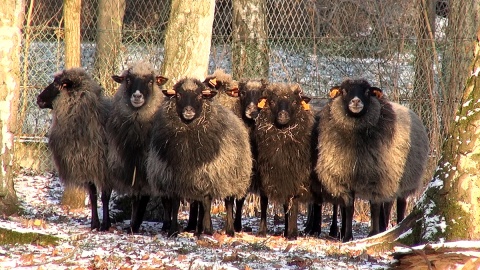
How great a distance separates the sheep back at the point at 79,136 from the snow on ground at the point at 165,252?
735 mm

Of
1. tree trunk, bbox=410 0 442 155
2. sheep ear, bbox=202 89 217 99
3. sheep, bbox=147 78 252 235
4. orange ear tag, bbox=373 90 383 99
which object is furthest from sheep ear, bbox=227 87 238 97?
tree trunk, bbox=410 0 442 155

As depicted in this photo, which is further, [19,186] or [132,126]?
[19,186]

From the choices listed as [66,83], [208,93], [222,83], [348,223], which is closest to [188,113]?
[208,93]

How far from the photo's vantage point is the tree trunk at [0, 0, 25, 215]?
9312 millimetres

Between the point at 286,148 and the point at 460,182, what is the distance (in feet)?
12.2

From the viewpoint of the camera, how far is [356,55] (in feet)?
43.9

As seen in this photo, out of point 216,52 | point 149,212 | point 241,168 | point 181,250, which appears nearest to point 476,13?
point 216,52

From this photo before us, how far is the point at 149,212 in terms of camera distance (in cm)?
1114

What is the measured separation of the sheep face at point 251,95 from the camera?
10.5 meters

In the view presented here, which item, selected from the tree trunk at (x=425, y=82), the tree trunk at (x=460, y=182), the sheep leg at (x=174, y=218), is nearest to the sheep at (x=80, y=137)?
the sheep leg at (x=174, y=218)

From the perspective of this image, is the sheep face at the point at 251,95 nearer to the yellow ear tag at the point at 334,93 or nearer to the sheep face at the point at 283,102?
the sheep face at the point at 283,102

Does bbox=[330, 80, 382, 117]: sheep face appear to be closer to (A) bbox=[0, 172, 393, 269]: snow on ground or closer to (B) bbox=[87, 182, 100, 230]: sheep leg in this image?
(A) bbox=[0, 172, 393, 269]: snow on ground

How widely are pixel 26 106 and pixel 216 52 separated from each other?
3745 mm

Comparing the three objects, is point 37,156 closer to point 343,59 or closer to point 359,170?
point 343,59
